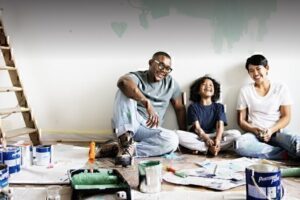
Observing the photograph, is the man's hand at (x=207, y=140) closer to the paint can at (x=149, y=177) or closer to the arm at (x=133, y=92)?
the arm at (x=133, y=92)

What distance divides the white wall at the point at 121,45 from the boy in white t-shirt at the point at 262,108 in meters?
0.14

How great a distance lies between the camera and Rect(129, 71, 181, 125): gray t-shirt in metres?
2.79

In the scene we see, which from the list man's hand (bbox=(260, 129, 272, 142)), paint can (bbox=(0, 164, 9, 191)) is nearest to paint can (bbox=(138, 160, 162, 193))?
paint can (bbox=(0, 164, 9, 191))

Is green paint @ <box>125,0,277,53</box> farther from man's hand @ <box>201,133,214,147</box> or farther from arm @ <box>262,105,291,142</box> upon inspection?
man's hand @ <box>201,133,214,147</box>

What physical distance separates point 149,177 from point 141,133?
0.98 metres

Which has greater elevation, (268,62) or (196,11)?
(196,11)

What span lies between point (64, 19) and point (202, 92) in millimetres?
1360

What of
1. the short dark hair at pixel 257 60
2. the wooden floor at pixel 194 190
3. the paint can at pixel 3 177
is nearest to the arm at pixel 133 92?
the wooden floor at pixel 194 190

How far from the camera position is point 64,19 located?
10.1 ft

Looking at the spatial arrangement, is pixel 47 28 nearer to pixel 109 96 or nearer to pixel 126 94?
pixel 109 96

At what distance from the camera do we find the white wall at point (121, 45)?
2914 millimetres

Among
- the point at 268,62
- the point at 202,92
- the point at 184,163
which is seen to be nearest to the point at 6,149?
the point at 184,163

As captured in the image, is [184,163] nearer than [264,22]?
Yes

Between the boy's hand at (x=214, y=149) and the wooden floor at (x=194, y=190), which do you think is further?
the boy's hand at (x=214, y=149)
